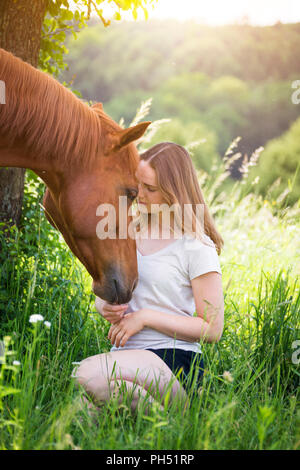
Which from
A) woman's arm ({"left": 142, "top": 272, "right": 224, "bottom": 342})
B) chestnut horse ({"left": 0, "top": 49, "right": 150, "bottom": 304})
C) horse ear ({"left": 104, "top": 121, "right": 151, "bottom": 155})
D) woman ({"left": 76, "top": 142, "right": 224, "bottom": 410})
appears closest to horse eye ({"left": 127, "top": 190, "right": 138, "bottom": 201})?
chestnut horse ({"left": 0, "top": 49, "right": 150, "bottom": 304})

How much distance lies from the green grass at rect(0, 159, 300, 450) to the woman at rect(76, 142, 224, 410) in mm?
101

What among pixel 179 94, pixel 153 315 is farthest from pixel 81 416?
pixel 179 94

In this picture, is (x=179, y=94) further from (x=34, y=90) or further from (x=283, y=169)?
(x=34, y=90)

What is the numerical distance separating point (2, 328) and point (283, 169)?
24.6 feet

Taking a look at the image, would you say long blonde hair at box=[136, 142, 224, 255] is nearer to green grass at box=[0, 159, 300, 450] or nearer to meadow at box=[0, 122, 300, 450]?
meadow at box=[0, 122, 300, 450]

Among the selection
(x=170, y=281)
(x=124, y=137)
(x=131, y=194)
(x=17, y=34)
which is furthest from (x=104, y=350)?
(x=17, y=34)

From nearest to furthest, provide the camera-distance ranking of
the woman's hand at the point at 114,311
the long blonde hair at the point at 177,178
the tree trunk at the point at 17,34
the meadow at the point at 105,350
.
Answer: the meadow at the point at 105,350, the woman's hand at the point at 114,311, the long blonde hair at the point at 177,178, the tree trunk at the point at 17,34

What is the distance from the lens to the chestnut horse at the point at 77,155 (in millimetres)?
2154

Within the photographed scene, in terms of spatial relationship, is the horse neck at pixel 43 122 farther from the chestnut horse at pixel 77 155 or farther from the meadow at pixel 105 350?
the meadow at pixel 105 350

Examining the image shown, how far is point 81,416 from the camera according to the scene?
1.94 m

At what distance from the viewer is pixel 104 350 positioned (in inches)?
106

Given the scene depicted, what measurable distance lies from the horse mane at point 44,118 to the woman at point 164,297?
0.33m

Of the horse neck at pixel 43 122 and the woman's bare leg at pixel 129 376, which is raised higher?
the horse neck at pixel 43 122

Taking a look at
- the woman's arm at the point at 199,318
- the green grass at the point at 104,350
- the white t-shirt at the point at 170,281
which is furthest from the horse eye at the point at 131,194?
the green grass at the point at 104,350
